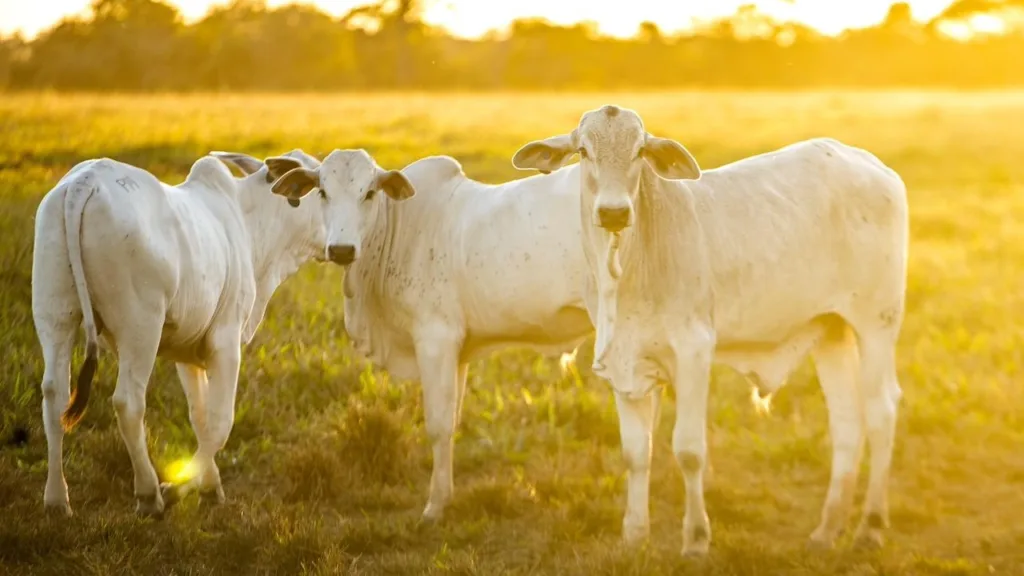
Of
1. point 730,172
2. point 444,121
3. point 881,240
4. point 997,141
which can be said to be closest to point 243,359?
point 730,172

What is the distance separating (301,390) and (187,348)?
1941 mm

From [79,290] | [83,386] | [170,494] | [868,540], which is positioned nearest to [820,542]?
[868,540]

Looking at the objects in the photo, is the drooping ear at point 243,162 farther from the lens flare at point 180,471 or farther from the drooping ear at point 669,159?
the drooping ear at point 669,159

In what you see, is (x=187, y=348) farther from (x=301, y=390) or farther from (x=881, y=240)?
(x=881, y=240)

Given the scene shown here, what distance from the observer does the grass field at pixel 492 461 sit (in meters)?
5.75

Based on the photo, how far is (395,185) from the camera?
6.87m

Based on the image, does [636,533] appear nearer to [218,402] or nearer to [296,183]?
[218,402]

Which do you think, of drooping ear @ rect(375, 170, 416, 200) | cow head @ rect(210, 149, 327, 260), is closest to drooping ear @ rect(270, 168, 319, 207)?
cow head @ rect(210, 149, 327, 260)

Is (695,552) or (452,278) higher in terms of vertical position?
(452,278)

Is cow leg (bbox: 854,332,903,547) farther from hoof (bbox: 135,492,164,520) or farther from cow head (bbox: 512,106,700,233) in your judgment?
hoof (bbox: 135,492,164,520)

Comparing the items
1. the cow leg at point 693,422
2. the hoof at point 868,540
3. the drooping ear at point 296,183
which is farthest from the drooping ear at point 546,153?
the hoof at point 868,540

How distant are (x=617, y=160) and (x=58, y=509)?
3.08 m

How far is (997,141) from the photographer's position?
21.9 metres

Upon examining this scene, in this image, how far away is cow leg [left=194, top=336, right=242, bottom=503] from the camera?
6.43m
